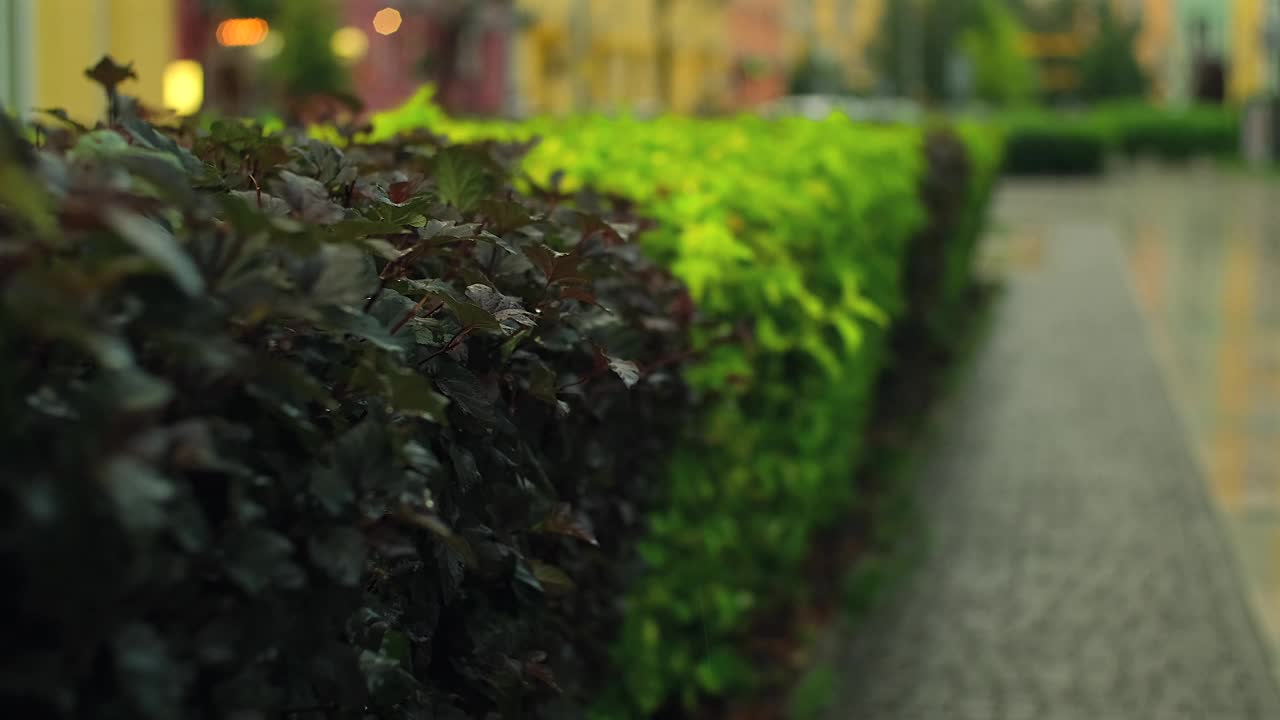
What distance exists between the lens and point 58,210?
1256 millimetres

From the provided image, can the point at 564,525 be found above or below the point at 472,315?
below

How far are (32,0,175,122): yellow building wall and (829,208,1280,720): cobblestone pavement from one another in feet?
17.1

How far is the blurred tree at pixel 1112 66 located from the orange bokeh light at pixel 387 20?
126 ft

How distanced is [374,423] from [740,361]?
193 cm

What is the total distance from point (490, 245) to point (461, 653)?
53cm

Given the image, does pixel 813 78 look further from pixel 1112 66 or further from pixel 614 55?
pixel 1112 66

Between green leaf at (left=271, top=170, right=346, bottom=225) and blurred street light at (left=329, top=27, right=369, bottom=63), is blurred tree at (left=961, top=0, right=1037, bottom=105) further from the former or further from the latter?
green leaf at (left=271, top=170, right=346, bottom=225)

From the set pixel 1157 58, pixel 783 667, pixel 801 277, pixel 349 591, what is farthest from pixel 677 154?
pixel 1157 58

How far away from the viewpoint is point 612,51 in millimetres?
49156

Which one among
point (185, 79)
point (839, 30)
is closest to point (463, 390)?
point (185, 79)

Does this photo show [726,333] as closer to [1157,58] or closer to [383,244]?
[383,244]

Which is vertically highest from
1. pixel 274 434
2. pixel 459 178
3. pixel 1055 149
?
pixel 459 178

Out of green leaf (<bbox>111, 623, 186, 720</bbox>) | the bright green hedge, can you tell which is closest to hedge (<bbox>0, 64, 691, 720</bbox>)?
green leaf (<bbox>111, 623, 186, 720</bbox>)

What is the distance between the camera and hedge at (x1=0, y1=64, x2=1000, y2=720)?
1164 mm
